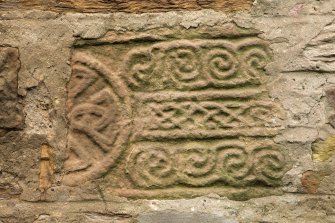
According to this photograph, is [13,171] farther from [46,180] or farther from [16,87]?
[16,87]

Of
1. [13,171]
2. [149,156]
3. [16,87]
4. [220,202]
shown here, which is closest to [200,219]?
[220,202]

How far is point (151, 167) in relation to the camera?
2.42 metres

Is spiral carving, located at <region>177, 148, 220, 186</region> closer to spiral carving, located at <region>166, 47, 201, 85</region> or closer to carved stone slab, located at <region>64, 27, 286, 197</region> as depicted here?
carved stone slab, located at <region>64, 27, 286, 197</region>

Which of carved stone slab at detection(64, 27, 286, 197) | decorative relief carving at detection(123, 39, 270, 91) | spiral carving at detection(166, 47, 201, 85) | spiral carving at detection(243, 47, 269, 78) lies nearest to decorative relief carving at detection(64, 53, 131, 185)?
carved stone slab at detection(64, 27, 286, 197)

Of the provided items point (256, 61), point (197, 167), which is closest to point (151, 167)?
point (197, 167)

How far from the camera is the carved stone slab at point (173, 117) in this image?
7.91 feet

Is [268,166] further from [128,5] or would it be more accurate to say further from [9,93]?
[9,93]

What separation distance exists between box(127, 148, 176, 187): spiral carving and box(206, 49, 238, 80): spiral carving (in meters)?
0.42

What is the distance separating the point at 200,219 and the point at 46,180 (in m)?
0.72

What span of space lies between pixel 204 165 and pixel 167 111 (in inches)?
11.8

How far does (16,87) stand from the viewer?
2.43m

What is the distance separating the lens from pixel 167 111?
2.43 metres

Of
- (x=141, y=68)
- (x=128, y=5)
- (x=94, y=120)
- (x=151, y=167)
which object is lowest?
(x=151, y=167)

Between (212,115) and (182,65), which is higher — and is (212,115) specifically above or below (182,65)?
below
